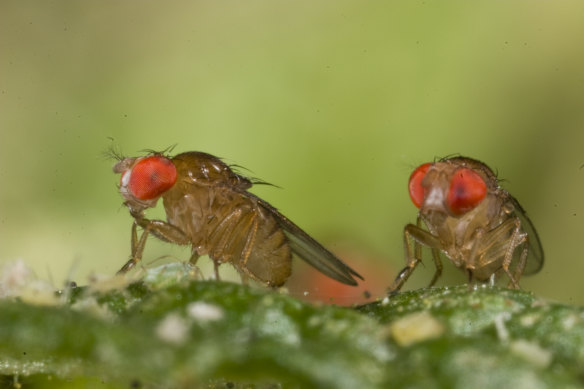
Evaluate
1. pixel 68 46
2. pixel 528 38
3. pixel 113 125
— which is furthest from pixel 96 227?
pixel 528 38

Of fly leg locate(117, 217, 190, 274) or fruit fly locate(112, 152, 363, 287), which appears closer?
fly leg locate(117, 217, 190, 274)

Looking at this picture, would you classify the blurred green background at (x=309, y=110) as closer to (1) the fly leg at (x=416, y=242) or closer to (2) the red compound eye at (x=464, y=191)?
(1) the fly leg at (x=416, y=242)

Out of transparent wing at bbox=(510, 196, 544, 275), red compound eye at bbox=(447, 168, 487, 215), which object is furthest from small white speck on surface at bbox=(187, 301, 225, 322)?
transparent wing at bbox=(510, 196, 544, 275)

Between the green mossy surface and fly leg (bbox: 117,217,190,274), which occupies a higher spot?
the green mossy surface

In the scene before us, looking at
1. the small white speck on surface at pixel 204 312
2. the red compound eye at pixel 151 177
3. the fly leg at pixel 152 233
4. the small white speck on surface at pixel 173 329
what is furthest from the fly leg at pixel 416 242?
the small white speck on surface at pixel 173 329

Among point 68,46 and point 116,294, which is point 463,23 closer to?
point 68,46

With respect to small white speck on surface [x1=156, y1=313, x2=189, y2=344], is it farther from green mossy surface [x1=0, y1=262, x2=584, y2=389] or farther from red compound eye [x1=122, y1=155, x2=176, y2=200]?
red compound eye [x1=122, y1=155, x2=176, y2=200]
